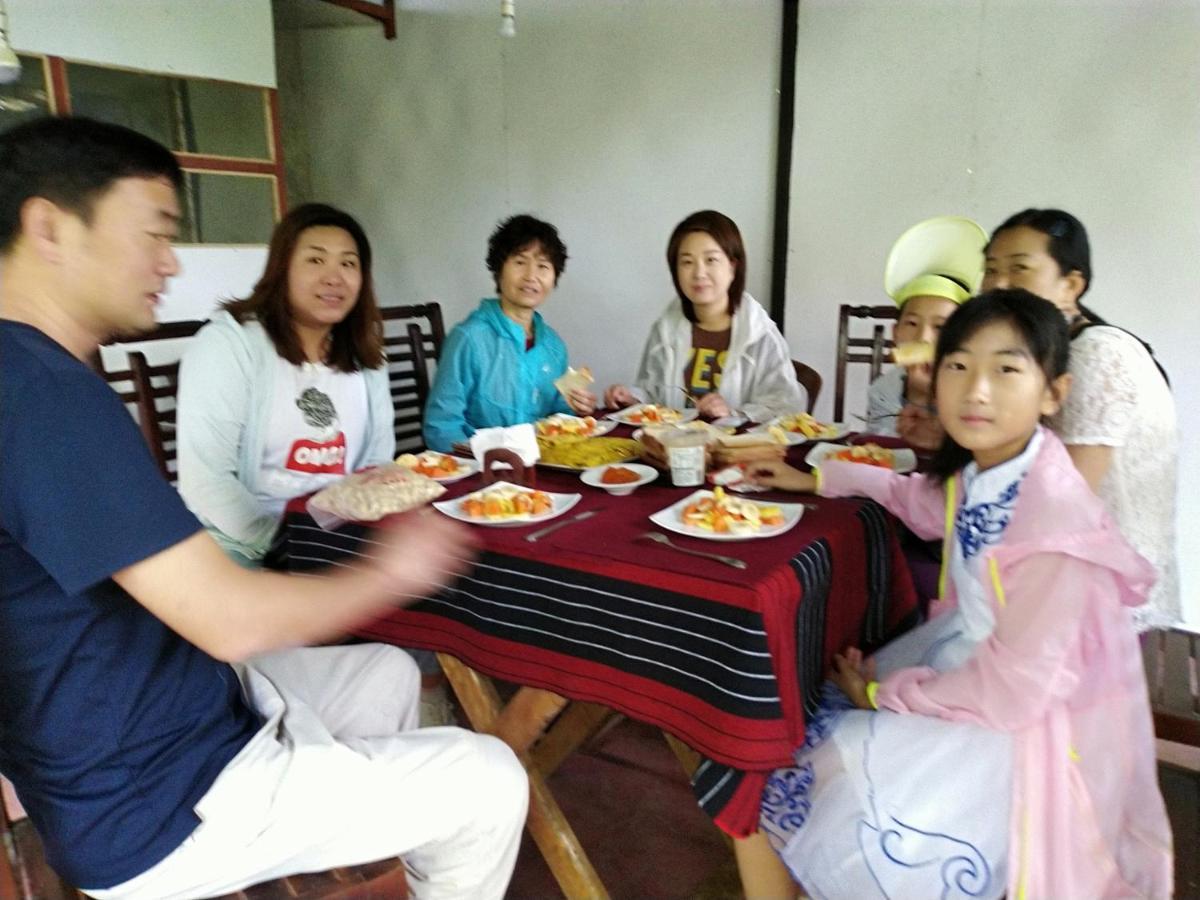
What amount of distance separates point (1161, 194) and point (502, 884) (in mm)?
2787

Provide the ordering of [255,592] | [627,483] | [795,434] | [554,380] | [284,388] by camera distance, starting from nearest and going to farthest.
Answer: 1. [255,592]
2. [627,483]
3. [284,388]
4. [795,434]
5. [554,380]

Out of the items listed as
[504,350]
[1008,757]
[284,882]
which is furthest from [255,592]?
[504,350]

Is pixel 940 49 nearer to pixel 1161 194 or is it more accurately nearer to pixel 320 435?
pixel 1161 194

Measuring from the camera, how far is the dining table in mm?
1026

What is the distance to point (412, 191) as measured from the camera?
422 centimetres

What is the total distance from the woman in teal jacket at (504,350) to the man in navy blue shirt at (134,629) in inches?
49.8

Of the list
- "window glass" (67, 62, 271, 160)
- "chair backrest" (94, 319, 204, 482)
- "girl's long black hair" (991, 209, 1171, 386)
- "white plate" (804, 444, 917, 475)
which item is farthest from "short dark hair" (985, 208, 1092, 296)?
"window glass" (67, 62, 271, 160)

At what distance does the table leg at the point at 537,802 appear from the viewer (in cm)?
135

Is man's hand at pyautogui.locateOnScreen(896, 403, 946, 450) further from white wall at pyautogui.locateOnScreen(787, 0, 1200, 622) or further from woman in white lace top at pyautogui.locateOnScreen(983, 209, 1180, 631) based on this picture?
white wall at pyautogui.locateOnScreen(787, 0, 1200, 622)

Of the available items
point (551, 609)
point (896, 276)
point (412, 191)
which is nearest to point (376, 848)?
point (551, 609)

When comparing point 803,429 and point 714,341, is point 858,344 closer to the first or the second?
point 714,341

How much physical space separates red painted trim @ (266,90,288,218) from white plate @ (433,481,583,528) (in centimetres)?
320

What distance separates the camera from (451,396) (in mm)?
2262

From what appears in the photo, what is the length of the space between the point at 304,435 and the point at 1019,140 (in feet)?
8.24
